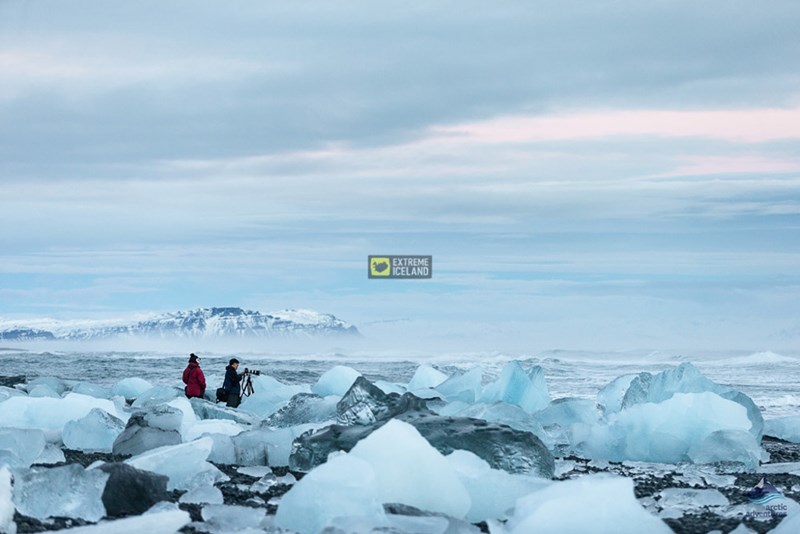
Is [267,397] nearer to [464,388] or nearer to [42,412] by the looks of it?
[464,388]

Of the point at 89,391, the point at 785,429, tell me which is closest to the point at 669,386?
the point at 785,429

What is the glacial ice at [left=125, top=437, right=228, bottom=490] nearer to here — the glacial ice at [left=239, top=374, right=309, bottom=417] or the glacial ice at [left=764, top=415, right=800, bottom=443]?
the glacial ice at [left=239, top=374, right=309, bottom=417]

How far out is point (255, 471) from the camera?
5977 mm

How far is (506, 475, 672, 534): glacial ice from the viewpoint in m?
4.00

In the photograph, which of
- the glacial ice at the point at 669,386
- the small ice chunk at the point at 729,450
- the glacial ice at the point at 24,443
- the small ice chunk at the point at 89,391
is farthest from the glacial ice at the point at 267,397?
the small ice chunk at the point at 729,450

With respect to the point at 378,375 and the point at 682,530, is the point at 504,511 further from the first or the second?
the point at 378,375

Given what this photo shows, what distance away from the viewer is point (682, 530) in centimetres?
433

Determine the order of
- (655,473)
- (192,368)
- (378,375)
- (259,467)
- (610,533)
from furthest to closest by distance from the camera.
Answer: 1. (378,375)
2. (192,368)
3. (655,473)
4. (259,467)
5. (610,533)

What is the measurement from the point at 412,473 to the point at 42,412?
4.76 m

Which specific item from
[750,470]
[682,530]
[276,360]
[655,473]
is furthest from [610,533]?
[276,360]

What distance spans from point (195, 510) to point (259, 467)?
5.90ft

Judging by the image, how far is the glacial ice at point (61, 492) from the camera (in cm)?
420

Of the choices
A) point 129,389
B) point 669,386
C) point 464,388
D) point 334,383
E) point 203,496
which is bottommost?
point 129,389

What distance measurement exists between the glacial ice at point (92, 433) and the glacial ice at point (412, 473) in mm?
3135
